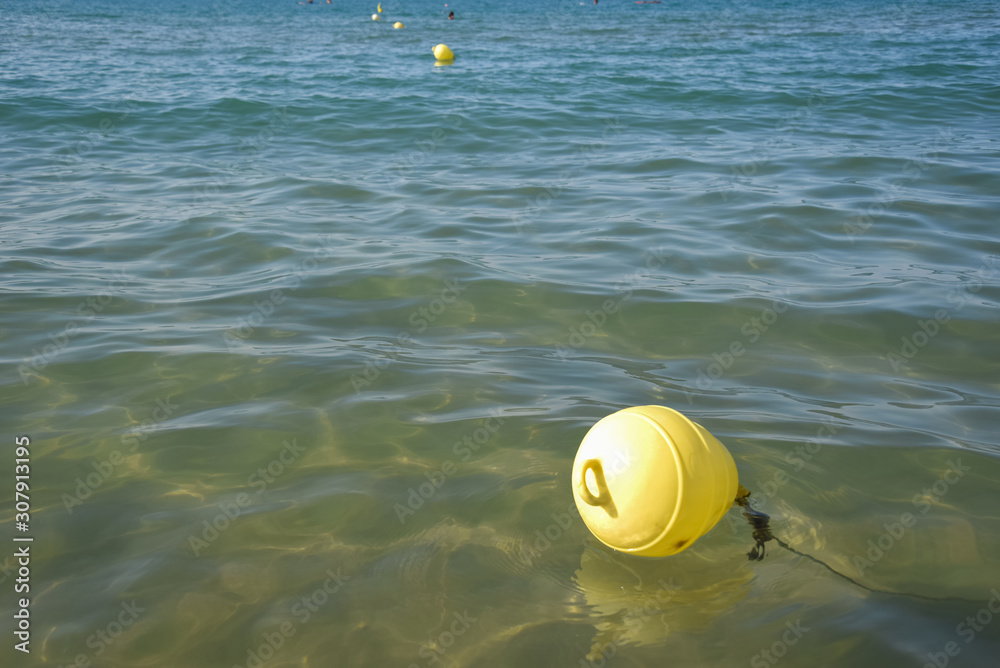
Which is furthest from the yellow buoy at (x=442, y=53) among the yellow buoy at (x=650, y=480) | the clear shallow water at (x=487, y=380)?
the yellow buoy at (x=650, y=480)

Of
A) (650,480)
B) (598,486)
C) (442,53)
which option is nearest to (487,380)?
(598,486)

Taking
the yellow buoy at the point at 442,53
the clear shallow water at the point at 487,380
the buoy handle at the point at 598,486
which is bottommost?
the clear shallow water at the point at 487,380

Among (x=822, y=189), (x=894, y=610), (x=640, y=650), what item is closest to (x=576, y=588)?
(x=640, y=650)

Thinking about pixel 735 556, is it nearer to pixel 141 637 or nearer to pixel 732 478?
pixel 732 478

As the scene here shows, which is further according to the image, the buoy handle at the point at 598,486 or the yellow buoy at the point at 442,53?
the yellow buoy at the point at 442,53

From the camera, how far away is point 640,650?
3.04 metres

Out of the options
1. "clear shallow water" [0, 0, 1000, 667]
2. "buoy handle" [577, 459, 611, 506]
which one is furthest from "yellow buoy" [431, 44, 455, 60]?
"buoy handle" [577, 459, 611, 506]

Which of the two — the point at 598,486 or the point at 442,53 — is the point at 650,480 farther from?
the point at 442,53

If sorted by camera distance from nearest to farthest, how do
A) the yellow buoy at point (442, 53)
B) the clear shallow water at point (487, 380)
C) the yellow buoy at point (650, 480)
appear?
the yellow buoy at point (650, 480) < the clear shallow water at point (487, 380) < the yellow buoy at point (442, 53)

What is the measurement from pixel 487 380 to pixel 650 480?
7.42ft

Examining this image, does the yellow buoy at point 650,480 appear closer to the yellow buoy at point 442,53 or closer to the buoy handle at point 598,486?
the buoy handle at point 598,486

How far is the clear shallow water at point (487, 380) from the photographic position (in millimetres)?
3219

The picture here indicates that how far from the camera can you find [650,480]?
289 centimetres

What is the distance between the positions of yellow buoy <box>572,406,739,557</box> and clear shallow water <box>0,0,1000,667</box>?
1.41 ft
